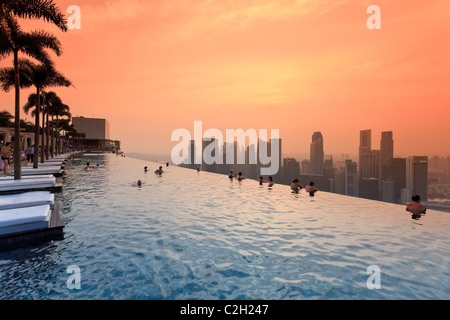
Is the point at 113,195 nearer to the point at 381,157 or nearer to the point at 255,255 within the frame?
the point at 255,255

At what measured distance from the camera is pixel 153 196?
1686cm

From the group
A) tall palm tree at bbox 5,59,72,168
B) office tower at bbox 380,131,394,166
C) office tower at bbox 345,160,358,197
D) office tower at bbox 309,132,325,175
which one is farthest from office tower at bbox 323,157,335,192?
tall palm tree at bbox 5,59,72,168

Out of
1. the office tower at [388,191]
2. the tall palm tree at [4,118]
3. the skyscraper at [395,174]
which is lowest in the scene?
the office tower at [388,191]

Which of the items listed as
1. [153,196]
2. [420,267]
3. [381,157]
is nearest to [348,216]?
[420,267]

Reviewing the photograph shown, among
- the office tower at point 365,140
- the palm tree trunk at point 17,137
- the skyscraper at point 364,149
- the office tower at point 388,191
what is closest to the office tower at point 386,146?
the skyscraper at point 364,149

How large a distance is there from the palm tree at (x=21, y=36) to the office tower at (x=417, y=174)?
394 feet

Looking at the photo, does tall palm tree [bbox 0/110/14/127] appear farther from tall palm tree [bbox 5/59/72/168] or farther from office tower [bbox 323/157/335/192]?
office tower [bbox 323/157/335/192]

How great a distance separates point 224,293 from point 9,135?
63.3 m

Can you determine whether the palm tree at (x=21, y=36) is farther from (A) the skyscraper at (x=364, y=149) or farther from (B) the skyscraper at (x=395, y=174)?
(A) the skyscraper at (x=364, y=149)

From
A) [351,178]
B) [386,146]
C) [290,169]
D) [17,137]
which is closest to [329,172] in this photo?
[351,178]

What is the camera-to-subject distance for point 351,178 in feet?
438

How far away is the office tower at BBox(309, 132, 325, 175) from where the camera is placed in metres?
158

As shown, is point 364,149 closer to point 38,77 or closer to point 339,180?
point 339,180

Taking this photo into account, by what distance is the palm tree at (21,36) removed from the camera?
1365 cm
